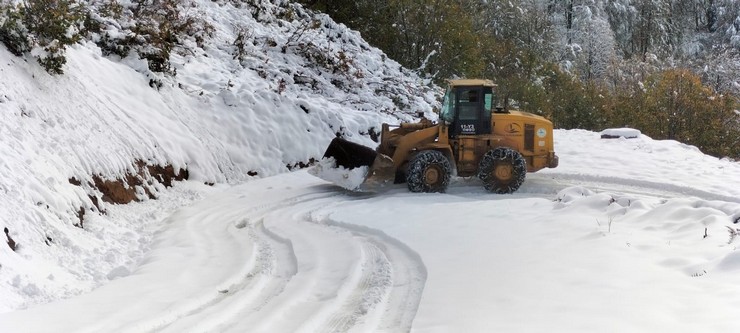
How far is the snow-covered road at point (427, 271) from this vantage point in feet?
15.0

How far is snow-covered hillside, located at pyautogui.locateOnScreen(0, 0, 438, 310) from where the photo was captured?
19.6 feet

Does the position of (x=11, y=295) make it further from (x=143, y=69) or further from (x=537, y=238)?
(x=143, y=69)

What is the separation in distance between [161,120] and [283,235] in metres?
4.31

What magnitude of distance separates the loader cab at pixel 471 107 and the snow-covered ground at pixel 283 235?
114 cm

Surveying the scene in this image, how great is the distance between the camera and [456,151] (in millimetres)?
11133

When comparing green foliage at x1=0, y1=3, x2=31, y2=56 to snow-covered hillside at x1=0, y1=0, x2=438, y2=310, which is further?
green foliage at x1=0, y1=3, x2=31, y2=56

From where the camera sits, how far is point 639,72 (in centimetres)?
3028

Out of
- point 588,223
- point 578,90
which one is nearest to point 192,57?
point 588,223

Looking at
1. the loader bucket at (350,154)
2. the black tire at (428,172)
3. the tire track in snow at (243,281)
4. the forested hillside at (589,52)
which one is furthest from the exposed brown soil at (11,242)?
the forested hillside at (589,52)

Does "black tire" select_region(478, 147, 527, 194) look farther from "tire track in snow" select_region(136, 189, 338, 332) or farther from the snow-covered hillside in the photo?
"tire track in snow" select_region(136, 189, 338, 332)

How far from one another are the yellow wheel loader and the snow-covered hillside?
78.7 inches

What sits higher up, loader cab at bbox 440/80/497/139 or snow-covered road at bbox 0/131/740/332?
loader cab at bbox 440/80/497/139

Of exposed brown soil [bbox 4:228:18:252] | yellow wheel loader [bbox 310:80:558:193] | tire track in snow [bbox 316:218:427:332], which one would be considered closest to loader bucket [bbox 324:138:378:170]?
yellow wheel loader [bbox 310:80:558:193]

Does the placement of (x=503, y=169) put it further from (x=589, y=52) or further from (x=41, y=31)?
(x=589, y=52)
